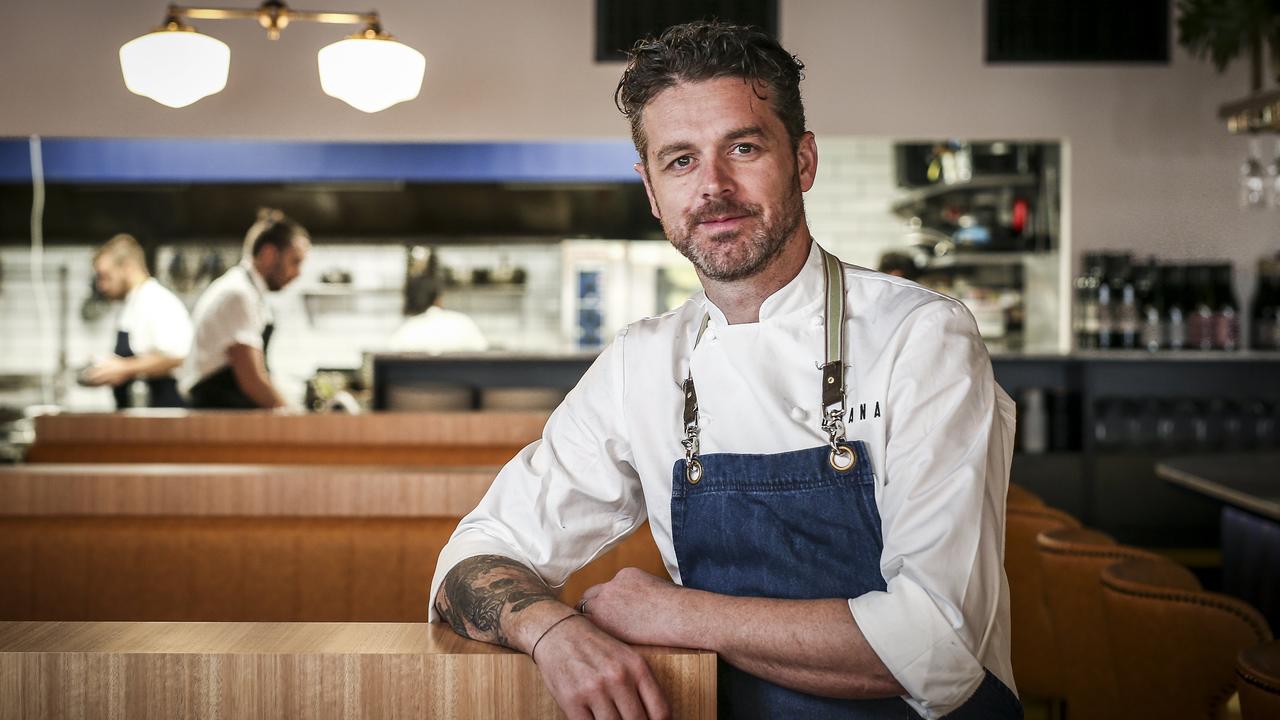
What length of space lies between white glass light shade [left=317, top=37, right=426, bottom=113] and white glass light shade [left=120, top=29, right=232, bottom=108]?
1.30ft

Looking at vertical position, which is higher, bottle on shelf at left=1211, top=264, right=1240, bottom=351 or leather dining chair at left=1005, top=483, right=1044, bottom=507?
bottle on shelf at left=1211, top=264, right=1240, bottom=351

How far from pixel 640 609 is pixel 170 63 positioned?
10.3ft

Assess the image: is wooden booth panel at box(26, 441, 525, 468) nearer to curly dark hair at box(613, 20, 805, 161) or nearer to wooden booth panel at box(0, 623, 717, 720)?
curly dark hair at box(613, 20, 805, 161)

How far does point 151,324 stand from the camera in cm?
480

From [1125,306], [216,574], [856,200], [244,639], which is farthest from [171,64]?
[856,200]

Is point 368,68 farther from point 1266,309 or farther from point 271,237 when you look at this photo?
point 1266,309

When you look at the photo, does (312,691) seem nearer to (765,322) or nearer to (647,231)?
(765,322)

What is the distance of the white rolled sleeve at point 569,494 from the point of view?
135 cm

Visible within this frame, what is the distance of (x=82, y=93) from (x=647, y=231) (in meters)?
3.29

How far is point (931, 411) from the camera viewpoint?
1132 millimetres

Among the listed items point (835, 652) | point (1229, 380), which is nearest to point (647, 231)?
point (1229, 380)

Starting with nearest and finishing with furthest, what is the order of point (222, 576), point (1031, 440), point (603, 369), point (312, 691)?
point (312, 691) → point (603, 369) → point (222, 576) → point (1031, 440)

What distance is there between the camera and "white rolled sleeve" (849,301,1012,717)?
1.04m

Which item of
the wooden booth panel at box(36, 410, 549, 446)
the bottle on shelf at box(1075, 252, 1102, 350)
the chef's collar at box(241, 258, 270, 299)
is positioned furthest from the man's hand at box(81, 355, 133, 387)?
the bottle on shelf at box(1075, 252, 1102, 350)
